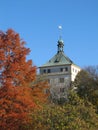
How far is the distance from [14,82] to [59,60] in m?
84.4

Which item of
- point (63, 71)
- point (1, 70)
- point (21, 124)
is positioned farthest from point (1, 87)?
point (63, 71)

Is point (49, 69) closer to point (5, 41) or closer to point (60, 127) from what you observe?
point (5, 41)

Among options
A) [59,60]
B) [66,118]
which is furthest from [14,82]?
[59,60]

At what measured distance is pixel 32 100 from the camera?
36688 millimetres

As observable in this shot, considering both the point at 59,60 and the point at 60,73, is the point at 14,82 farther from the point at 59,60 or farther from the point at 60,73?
the point at 59,60

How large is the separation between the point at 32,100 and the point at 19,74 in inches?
92.7

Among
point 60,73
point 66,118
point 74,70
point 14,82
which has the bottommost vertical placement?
point 66,118

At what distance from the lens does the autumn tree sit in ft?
115

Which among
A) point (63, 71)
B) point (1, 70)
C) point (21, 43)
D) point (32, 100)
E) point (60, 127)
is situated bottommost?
point (60, 127)

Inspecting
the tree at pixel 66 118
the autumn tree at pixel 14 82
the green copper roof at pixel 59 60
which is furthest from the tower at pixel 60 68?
the tree at pixel 66 118

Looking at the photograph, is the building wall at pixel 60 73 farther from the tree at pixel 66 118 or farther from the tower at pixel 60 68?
the tree at pixel 66 118

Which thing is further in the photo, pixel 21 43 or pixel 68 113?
pixel 21 43

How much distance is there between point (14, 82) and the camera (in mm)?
36969

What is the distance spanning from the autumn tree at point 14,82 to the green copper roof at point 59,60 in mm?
81309
